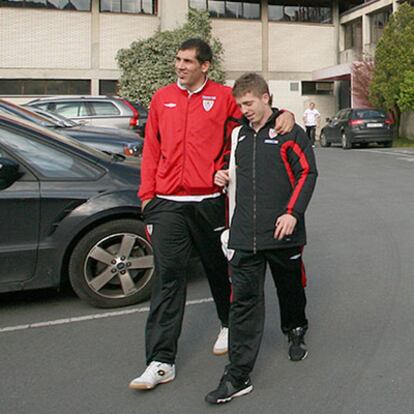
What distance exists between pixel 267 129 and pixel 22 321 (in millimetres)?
2504

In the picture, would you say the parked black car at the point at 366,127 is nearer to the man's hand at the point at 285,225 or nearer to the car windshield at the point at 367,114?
the car windshield at the point at 367,114

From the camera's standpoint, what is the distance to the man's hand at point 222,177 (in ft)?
10.7

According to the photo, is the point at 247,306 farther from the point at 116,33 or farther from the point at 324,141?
the point at 116,33

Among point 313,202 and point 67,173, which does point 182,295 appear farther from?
point 313,202

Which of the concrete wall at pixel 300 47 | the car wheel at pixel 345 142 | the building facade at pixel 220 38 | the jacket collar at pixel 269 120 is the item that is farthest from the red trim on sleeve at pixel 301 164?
the concrete wall at pixel 300 47

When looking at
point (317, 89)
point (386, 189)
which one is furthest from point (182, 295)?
point (317, 89)

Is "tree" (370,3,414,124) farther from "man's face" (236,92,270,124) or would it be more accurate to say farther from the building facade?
"man's face" (236,92,270,124)

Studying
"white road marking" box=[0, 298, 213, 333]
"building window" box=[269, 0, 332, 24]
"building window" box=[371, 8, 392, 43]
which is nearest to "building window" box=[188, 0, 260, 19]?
"building window" box=[269, 0, 332, 24]

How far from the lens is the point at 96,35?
30969 millimetres

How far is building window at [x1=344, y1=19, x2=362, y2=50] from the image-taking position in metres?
33.7

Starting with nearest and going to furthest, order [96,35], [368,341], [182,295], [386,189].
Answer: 1. [182,295]
2. [368,341]
3. [386,189]
4. [96,35]

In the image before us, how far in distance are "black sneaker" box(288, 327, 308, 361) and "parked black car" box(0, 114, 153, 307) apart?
144 cm

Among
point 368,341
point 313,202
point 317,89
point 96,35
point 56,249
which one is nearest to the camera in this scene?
A: point 368,341

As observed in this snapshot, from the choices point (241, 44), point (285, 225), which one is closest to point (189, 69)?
point (285, 225)
